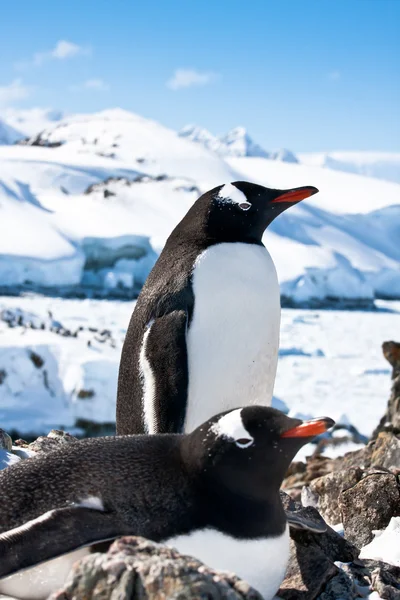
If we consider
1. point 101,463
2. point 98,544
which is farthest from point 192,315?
point 98,544

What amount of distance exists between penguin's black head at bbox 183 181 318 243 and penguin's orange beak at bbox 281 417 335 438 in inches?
52.9

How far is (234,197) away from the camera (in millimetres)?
2889

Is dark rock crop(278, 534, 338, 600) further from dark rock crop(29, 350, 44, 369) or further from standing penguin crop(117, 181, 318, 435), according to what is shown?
dark rock crop(29, 350, 44, 369)

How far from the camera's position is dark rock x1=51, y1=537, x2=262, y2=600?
4.39 feet

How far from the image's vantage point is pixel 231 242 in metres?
2.86

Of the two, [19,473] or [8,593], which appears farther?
[19,473]

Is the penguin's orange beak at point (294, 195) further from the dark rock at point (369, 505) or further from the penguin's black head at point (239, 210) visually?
the dark rock at point (369, 505)

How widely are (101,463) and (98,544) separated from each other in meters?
0.20

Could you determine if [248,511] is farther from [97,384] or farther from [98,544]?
[97,384]

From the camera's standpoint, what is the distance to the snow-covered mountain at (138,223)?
25.7 metres

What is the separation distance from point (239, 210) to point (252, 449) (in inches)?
55.6

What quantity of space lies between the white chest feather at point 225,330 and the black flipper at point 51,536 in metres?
1.22

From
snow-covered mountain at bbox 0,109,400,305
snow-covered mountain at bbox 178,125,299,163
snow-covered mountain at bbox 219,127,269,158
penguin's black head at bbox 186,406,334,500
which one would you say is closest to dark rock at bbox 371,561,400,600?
penguin's black head at bbox 186,406,334,500

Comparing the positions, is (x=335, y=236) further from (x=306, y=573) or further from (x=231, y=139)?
(x=231, y=139)
